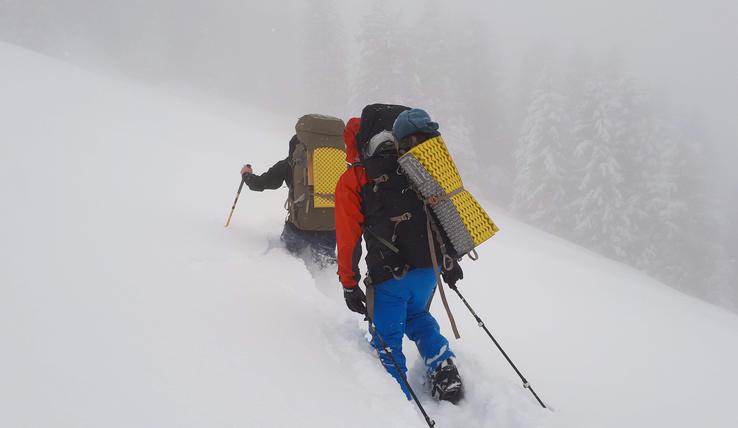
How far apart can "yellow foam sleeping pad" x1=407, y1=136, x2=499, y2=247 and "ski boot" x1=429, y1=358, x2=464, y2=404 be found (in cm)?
103

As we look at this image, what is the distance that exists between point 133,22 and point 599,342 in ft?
177

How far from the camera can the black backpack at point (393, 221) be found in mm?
3330

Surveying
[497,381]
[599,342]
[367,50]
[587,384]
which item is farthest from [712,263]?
[497,381]

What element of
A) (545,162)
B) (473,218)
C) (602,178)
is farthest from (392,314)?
(545,162)

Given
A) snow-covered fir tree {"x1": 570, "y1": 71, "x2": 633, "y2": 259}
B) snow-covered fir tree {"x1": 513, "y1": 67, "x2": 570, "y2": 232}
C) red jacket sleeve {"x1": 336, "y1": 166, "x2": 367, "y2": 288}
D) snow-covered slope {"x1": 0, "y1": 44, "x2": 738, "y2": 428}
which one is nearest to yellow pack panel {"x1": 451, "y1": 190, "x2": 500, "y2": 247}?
red jacket sleeve {"x1": 336, "y1": 166, "x2": 367, "y2": 288}

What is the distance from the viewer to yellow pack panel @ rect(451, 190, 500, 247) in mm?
3293

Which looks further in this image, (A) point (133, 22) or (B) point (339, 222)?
(A) point (133, 22)

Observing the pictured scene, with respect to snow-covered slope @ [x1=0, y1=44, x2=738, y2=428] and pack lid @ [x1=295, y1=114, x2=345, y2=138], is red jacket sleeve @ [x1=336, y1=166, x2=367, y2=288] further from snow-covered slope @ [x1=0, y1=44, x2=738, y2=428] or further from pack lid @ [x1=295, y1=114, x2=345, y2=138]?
pack lid @ [x1=295, y1=114, x2=345, y2=138]

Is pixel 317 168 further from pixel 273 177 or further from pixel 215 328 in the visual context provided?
pixel 215 328

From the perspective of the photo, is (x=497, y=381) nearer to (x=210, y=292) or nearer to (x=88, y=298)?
(x=210, y=292)

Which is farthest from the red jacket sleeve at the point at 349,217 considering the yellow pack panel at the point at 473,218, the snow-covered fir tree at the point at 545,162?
the snow-covered fir tree at the point at 545,162

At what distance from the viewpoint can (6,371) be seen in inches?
73.6

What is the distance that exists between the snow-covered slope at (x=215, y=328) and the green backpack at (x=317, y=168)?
61 centimetres

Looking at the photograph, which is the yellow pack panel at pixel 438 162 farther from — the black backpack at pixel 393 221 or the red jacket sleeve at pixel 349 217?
the red jacket sleeve at pixel 349 217
